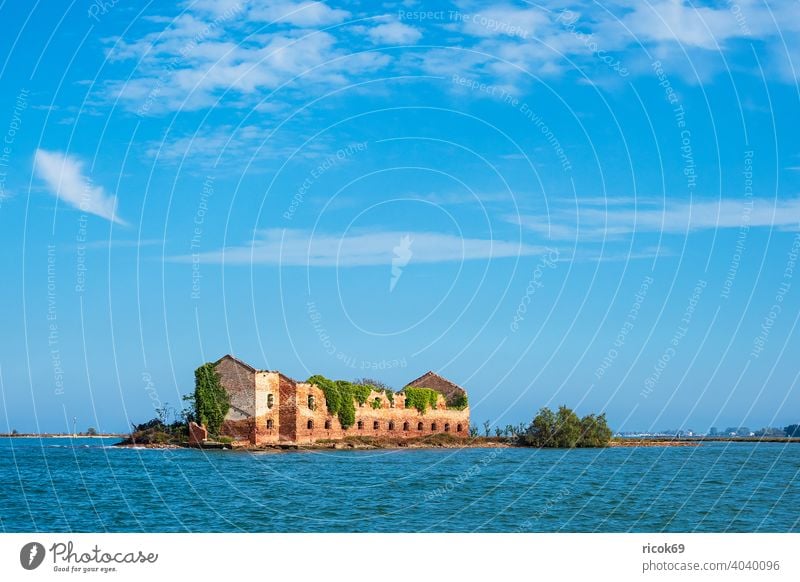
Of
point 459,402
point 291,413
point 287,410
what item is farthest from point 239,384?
point 459,402

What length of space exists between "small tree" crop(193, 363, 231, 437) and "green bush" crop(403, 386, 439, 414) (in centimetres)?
1978

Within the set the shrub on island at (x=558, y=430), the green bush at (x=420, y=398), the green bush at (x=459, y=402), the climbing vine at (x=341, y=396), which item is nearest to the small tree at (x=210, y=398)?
the climbing vine at (x=341, y=396)

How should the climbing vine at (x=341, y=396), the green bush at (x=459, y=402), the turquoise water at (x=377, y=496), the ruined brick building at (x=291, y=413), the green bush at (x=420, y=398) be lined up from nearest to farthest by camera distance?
1. the turquoise water at (x=377, y=496)
2. the ruined brick building at (x=291, y=413)
3. the climbing vine at (x=341, y=396)
4. the green bush at (x=420, y=398)
5. the green bush at (x=459, y=402)

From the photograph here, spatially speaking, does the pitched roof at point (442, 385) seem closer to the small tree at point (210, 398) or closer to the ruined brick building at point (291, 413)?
the ruined brick building at point (291, 413)

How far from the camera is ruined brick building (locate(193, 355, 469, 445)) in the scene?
6450 cm

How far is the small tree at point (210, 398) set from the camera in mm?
64562

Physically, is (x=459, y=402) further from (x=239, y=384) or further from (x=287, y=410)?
(x=239, y=384)

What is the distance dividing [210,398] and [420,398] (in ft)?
71.1

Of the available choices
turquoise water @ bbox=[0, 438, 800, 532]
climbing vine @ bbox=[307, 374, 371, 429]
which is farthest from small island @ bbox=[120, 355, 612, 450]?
turquoise water @ bbox=[0, 438, 800, 532]

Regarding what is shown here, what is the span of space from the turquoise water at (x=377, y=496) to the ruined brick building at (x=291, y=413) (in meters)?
8.86

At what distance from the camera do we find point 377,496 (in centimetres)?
3456

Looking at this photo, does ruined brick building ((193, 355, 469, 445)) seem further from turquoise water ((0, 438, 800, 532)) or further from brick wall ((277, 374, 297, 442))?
turquoise water ((0, 438, 800, 532))
